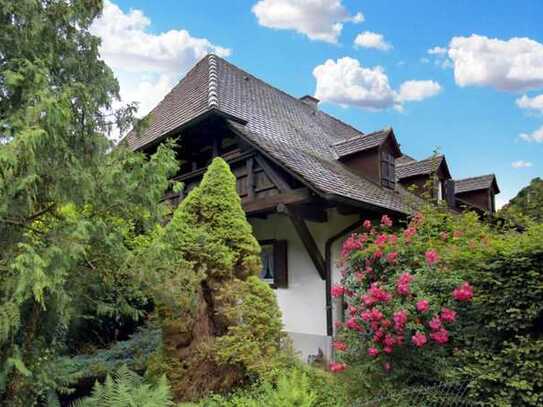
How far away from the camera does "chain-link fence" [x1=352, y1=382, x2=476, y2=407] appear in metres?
4.53

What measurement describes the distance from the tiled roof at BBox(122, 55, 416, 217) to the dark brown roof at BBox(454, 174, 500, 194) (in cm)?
387

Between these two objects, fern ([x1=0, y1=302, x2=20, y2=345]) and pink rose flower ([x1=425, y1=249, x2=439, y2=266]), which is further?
pink rose flower ([x1=425, y1=249, x2=439, y2=266])

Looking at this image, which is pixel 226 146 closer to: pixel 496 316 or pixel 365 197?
pixel 365 197

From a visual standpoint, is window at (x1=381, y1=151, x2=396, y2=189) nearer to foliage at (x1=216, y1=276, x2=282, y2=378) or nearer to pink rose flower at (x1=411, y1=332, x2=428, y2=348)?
foliage at (x1=216, y1=276, x2=282, y2=378)

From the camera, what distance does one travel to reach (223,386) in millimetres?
5195

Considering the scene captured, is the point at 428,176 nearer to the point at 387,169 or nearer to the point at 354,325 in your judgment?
the point at 387,169

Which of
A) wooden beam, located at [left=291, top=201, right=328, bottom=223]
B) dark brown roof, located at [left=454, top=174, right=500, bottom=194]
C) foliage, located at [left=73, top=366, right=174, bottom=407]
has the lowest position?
foliage, located at [left=73, top=366, right=174, bottom=407]

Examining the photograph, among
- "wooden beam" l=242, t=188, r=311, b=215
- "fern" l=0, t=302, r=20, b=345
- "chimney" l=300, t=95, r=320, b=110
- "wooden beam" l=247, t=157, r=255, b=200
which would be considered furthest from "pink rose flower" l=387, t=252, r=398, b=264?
"chimney" l=300, t=95, r=320, b=110

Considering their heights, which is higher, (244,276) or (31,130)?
(31,130)

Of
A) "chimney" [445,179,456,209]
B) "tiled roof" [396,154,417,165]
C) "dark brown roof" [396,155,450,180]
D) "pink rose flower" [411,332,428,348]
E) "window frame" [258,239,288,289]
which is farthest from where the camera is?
"tiled roof" [396,154,417,165]

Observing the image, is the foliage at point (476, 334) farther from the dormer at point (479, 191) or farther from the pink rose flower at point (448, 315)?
the dormer at point (479, 191)

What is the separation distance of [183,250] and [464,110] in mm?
7564

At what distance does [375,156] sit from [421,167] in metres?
2.69

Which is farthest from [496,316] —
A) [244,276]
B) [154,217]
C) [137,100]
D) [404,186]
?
[404,186]
